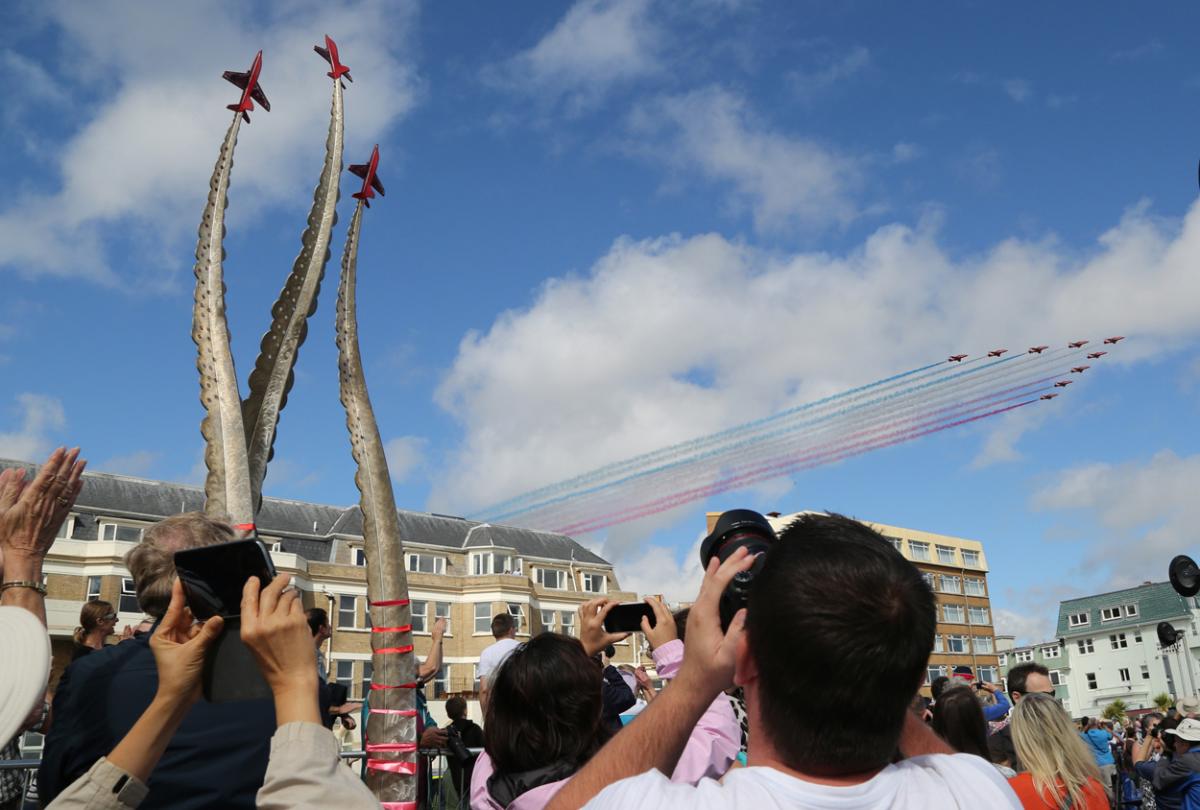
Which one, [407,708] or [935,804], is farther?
[407,708]

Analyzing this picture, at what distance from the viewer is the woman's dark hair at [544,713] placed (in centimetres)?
311

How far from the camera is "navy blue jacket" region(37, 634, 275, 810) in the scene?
2.54m

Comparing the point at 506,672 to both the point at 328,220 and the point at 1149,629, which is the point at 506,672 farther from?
the point at 1149,629

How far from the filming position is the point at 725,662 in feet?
6.05

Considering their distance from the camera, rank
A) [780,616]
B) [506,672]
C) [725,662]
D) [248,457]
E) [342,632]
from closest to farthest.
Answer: [780,616] → [725,662] → [506,672] → [248,457] → [342,632]

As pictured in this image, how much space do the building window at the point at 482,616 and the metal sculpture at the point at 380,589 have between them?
39432 millimetres

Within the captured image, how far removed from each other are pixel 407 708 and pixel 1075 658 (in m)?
89.0

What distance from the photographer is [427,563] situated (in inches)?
1925

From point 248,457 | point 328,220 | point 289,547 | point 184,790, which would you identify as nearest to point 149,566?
point 184,790

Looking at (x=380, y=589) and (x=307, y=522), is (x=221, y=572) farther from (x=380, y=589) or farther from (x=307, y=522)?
(x=307, y=522)

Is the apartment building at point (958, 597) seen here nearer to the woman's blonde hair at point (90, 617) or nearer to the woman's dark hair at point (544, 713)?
the woman's blonde hair at point (90, 617)

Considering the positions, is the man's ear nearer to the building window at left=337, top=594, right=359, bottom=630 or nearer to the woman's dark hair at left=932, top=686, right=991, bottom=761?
the woman's dark hair at left=932, top=686, right=991, bottom=761

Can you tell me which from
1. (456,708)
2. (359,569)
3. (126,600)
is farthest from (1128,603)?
(456,708)

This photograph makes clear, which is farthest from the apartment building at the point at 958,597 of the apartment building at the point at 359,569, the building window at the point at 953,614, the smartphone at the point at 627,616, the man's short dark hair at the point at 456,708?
the smartphone at the point at 627,616
